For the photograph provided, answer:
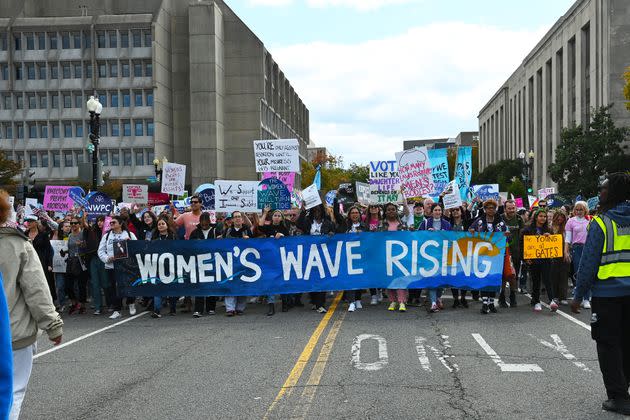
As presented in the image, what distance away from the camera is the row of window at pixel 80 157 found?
6888 centimetres

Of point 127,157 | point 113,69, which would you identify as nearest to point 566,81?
point 127,157

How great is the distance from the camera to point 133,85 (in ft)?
223

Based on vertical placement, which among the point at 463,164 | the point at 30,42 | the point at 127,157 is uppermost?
the point at 30,42

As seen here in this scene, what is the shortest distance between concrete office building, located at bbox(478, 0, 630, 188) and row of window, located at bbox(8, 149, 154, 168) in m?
41.9

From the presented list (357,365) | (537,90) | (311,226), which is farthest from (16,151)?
(357,365)

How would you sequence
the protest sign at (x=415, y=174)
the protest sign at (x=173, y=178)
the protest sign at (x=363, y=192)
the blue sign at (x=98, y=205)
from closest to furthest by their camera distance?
the protest sign at (x=415, y=174) < the blue sign at (x=98, y=205) < the protest sign at (x=173, y=178) < the protest sign at (x=363, y=192)

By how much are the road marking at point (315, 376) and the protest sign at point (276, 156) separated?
6160 mm

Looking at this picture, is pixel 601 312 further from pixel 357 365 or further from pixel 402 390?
pixel 357 365

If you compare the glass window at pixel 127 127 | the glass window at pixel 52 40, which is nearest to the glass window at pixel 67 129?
the glass window at pixel 127 127

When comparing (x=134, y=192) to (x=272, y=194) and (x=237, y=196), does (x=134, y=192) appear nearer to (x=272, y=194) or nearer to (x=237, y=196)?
(x=237, y=196)

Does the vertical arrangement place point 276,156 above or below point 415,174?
above

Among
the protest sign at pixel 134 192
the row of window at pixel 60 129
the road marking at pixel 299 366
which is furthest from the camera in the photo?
the row of window at pixel 60 129

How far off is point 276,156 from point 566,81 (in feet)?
191

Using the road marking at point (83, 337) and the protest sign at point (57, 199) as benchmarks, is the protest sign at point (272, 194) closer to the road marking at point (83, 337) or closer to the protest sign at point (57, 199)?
the road marking at point (83, 337)
